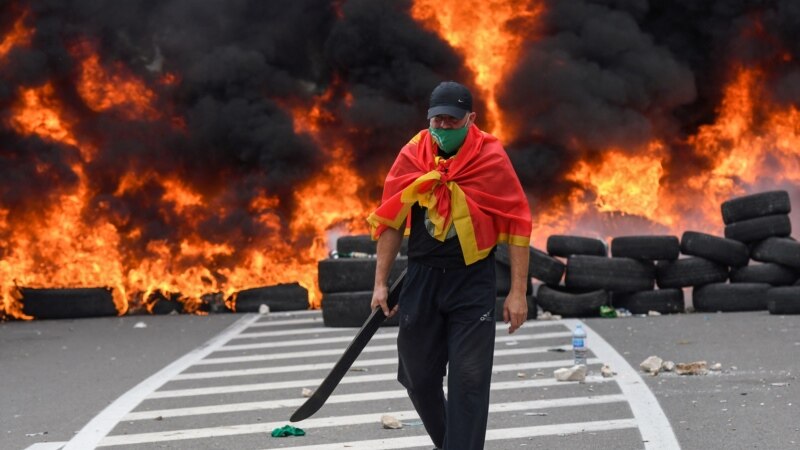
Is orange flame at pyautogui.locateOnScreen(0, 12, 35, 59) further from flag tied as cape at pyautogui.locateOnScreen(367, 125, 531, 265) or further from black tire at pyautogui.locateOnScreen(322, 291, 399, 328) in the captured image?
flag tied as cape at pyautogui.locateOnScreen(367, 125, 531, 265)

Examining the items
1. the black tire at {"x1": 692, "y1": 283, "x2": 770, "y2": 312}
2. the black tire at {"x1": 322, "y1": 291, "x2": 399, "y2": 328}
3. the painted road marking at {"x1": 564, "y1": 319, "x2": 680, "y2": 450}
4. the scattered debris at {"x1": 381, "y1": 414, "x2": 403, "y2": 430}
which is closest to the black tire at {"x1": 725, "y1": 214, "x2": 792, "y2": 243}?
the black tire at {"x1": 692, "y1": 283, "x2": 770, "y2": 312}

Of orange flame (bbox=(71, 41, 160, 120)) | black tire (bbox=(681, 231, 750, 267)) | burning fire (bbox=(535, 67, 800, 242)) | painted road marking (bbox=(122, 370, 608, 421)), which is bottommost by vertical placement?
painted road marking (bbox=(122, 370, 608, 421))

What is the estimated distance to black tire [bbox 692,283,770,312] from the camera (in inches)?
655

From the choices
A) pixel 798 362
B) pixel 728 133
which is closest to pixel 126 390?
pixel 798 362

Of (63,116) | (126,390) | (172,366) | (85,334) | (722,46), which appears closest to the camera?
(126,390)

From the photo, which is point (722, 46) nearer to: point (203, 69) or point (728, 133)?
point (728, 133)

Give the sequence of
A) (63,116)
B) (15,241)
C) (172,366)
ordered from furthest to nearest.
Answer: (63,116)
(15,241)
(172,366)

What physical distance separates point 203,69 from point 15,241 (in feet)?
14.7

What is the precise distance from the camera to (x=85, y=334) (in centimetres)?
1662

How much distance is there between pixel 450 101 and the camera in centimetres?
627

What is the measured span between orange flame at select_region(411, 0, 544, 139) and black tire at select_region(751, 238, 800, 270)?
7.07m

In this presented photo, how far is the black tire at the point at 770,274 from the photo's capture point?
55.1 ft

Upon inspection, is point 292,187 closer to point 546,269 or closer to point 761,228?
point 546,269

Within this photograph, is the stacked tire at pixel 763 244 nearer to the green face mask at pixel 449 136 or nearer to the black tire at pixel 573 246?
the black tire at pixel 573 246
